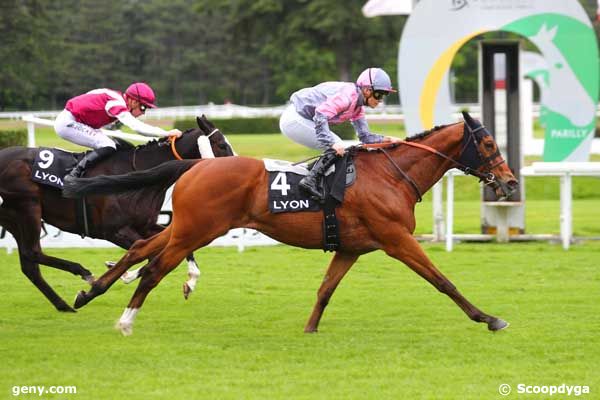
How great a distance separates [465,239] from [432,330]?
19.1 ft

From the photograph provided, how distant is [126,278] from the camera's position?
323 inches

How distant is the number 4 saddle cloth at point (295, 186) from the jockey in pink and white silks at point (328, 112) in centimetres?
6

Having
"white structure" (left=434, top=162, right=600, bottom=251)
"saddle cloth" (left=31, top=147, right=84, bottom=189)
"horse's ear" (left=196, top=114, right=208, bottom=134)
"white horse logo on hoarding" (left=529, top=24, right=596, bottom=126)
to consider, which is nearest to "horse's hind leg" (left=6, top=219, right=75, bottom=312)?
"saddle cloth" (left=31, top=147, right=84, bottom=189)

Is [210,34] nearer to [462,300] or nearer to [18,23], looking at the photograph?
[18,23]

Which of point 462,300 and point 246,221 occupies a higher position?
point 246,221

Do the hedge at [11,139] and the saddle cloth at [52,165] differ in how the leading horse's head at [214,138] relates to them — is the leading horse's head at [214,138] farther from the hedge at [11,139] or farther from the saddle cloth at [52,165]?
the hedge at [11,139]

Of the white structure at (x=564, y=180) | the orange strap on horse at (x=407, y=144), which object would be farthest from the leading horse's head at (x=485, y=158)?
the white structure at (x=564, y=180)

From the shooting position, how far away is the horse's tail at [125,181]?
747 centimetres

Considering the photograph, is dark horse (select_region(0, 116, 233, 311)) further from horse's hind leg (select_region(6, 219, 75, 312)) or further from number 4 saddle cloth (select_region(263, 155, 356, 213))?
number 4 saddle cloth (select_region(263, 155, 356, 213))

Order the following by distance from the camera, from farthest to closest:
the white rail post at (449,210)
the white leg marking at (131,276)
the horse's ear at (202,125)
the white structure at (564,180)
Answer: the white structure at (564,180), the white rail post at (449,210), the horse's ear at (202,125), the white leg marking at (131,276)

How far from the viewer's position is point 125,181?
24.6 ft

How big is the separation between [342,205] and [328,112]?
2.11ft

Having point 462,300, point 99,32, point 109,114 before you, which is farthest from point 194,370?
point 99,32

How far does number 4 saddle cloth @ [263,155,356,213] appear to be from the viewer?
23.5ft
